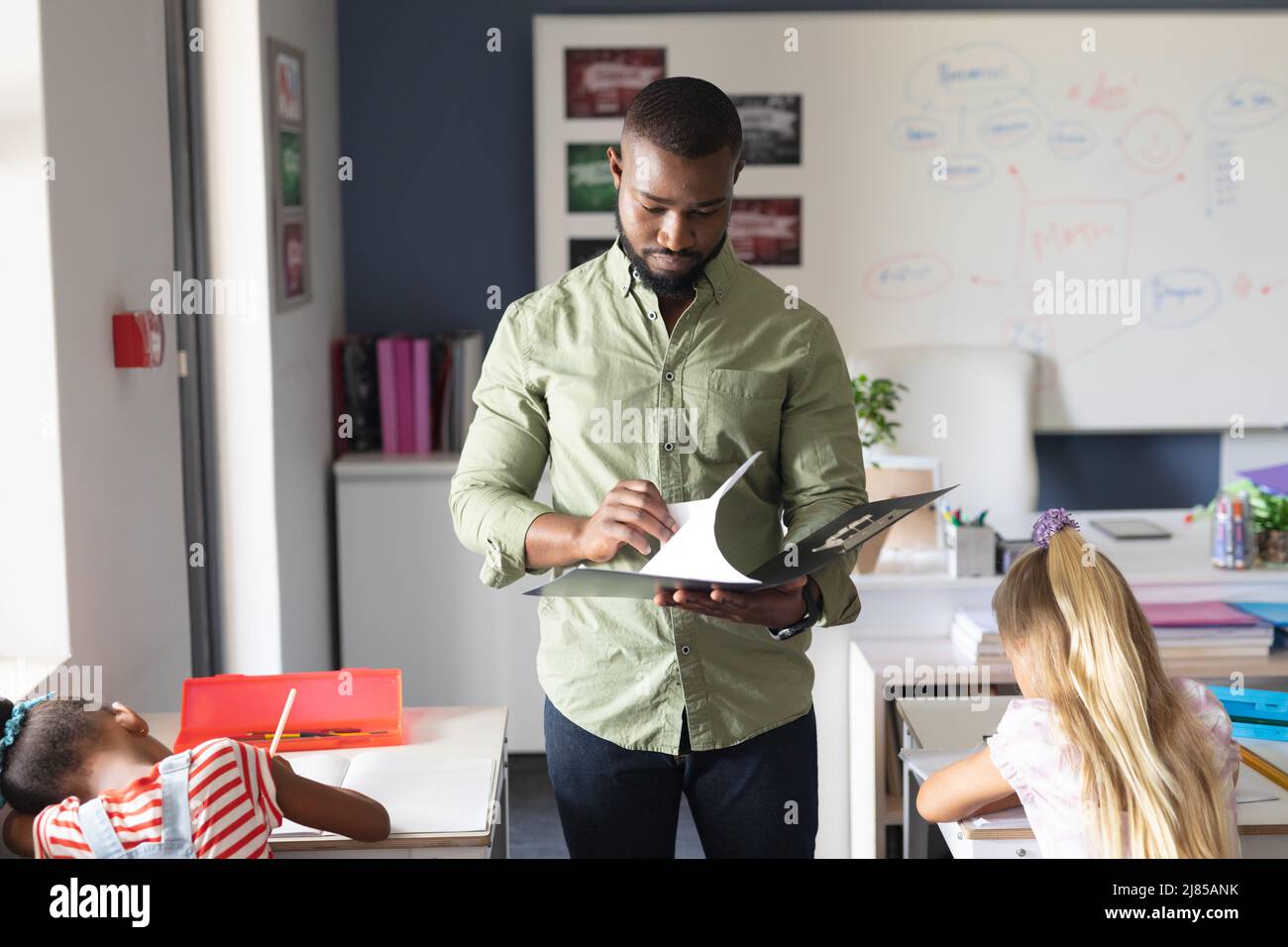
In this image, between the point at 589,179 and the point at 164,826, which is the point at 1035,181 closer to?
the point at 589,179

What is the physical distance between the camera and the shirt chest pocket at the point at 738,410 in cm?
161

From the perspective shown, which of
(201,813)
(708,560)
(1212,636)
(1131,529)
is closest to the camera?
(708,560)

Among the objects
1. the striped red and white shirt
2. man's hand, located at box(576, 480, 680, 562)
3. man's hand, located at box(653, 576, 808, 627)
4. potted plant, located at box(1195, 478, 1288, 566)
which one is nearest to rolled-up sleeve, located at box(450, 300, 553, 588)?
man's hand, located at box(576, 480, 680, 562)

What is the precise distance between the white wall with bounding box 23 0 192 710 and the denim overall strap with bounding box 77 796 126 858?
606 millimetres

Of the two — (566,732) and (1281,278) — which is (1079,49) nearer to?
(1281,278)

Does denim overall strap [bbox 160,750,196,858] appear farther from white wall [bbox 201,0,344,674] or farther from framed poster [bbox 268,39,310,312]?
framed poster [bbox 268,39,310,312]

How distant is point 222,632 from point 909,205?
2228 mm

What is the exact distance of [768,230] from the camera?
Result: 13.1 feet

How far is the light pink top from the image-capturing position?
1602 millimetres

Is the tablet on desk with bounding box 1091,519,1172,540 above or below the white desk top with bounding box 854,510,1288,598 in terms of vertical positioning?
above

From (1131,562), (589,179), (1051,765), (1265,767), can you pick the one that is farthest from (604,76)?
(1051,765)

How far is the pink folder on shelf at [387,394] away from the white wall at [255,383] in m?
0.31

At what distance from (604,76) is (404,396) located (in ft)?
3.49

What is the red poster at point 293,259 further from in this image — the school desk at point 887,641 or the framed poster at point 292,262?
the school desk at point 887,641
